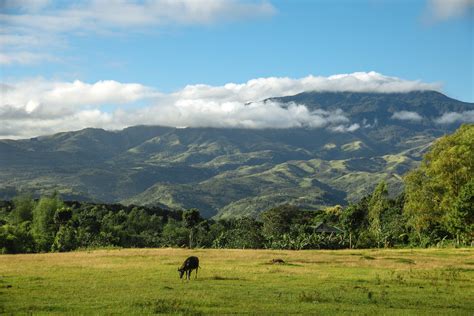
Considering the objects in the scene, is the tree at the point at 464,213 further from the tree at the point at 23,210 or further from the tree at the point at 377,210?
the tree at the point at 23,210

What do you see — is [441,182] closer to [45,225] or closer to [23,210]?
[45,225]

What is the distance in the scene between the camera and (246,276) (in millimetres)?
41938

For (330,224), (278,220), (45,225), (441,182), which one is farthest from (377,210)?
(45,225)

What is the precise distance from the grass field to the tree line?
110 feet

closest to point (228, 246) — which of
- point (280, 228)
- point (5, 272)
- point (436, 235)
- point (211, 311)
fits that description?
point (280, 228)

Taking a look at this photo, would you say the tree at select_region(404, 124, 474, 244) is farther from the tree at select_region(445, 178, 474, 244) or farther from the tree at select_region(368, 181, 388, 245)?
the tree at select_region(368, 181, 388, 245)

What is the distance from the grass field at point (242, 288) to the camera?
27219 mm

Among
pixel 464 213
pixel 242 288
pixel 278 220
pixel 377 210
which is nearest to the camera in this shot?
pixel 242 288

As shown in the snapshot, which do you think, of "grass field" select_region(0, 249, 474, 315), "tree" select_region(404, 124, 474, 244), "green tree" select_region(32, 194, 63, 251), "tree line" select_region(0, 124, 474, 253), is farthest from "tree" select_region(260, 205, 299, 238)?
"grass field" select_region(0, 249, 474, 315)

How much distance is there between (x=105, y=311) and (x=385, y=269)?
30665 mm

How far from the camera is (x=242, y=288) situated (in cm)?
3472

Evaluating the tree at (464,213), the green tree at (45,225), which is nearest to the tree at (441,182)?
the tree at (464,213)

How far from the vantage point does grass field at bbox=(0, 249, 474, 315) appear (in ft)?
89.3

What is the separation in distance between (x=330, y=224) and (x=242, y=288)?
10682 cm
